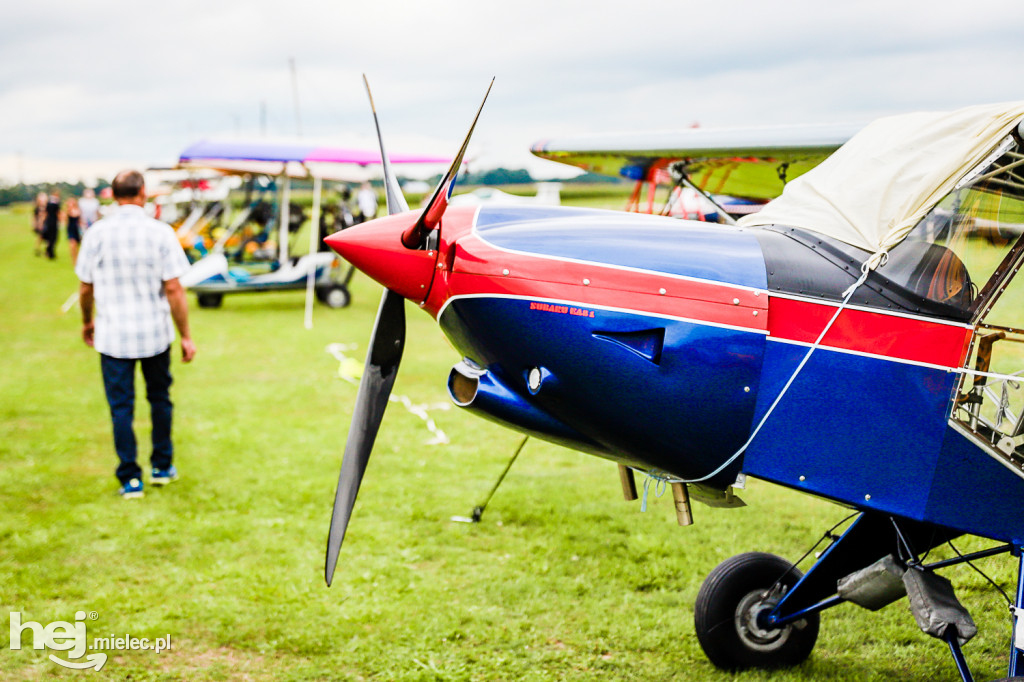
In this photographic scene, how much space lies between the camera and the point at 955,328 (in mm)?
2758

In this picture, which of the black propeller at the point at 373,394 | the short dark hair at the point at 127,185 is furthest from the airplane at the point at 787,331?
the short dark hair at the point at 127,185

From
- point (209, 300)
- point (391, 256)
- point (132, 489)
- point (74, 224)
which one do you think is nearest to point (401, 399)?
point (132, 489)

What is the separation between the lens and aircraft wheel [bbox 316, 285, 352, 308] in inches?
637

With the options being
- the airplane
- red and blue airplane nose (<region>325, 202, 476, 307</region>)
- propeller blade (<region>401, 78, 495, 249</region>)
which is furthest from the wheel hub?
propeller blade (<region>401, 78, 495, 249</region>)

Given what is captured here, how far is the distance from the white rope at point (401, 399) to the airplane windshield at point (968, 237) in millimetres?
4065

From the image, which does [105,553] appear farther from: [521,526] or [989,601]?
[989,601]

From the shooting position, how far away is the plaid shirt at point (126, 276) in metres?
5.66

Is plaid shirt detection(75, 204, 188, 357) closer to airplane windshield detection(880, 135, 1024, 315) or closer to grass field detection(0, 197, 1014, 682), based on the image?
grass field detection(0, 197, 1014, 682)

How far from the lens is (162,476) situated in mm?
6160

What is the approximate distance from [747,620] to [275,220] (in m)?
14.9

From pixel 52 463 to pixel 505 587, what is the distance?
13.3 feet

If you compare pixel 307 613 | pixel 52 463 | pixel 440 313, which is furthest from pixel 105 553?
pixel 440 313

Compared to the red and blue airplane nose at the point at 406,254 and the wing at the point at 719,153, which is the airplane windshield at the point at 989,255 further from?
the wing at the point at 719,153

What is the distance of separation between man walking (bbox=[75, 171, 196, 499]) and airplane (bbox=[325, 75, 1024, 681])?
320cm
